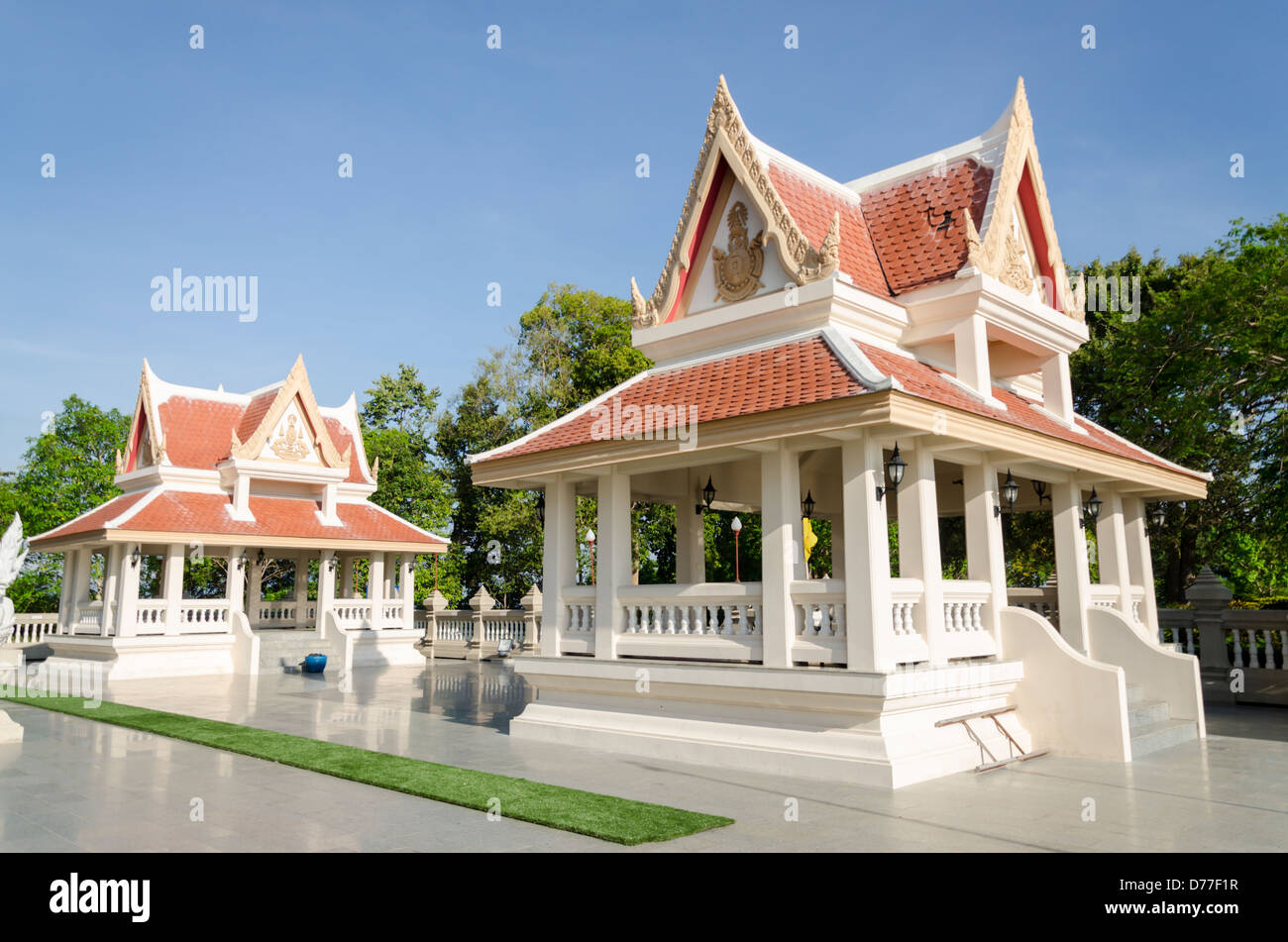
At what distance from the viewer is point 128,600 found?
21547mm

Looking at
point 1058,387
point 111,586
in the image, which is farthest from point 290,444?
point 1058,387

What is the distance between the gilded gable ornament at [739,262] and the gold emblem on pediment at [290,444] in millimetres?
17930

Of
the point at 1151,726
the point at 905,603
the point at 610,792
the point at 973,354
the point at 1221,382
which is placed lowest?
the point at 610,792

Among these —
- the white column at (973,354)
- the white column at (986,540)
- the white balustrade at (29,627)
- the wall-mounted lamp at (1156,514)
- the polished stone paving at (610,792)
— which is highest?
the white column at (973,354)

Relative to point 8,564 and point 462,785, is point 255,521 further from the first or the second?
point 462,785

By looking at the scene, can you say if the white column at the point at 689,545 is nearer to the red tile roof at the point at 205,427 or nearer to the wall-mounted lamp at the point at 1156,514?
the wall-mounted lamp at the point at 1156,514

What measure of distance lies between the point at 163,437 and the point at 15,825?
20.7 meters

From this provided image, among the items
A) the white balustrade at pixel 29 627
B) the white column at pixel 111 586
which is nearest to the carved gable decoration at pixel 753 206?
the white column at pixel 111 586

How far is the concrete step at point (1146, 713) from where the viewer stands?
10094mm

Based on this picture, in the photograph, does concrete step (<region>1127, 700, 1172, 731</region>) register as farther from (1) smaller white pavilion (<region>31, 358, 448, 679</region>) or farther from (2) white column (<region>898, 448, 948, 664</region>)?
(1) smaller white pavilion (<region>31, 358, 448, 679</region>)

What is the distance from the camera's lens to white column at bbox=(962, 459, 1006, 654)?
33.0 feet

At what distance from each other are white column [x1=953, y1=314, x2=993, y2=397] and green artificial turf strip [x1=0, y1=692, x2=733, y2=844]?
625 cm

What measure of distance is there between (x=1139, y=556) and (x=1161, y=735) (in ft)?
14.0
